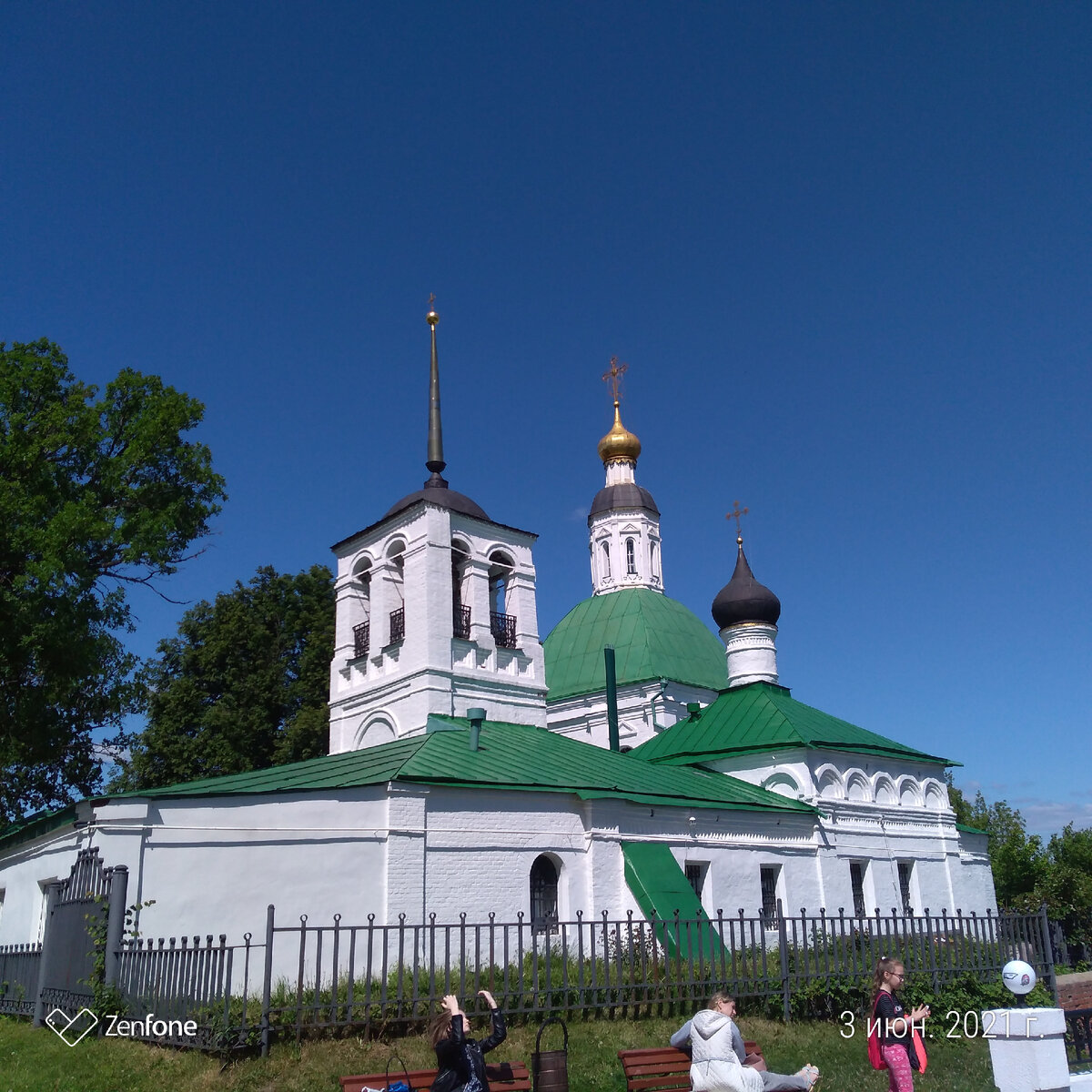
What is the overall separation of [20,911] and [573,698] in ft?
54.9

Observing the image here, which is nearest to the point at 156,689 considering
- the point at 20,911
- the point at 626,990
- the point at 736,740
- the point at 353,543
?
the point at 353,543

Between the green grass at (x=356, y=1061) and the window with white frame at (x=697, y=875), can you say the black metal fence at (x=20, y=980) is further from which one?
the window with white frame at (x=697, y=875)

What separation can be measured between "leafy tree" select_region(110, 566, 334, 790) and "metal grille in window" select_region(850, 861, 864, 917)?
1302cm

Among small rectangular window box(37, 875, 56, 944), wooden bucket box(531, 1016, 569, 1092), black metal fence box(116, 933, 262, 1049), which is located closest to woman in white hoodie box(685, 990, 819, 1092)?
wooden bucket box(531, 1016, 569, 1092)

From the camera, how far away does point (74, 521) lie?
48.9ft

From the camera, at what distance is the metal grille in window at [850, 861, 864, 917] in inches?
839

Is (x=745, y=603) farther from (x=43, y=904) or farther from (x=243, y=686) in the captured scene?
(x=43, y=904)

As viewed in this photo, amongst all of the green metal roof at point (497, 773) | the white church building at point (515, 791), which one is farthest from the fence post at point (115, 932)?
the green metal roof at point (497, 773)

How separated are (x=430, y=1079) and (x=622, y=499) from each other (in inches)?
1085

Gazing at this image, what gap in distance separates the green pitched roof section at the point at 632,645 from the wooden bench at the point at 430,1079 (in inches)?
779

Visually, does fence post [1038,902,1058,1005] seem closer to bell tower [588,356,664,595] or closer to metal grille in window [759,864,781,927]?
metal grille in window [759,864,781,927]

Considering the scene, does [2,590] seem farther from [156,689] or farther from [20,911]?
[156,689]

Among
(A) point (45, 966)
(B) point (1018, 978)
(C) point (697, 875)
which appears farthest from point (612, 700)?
(B) point (1018, 978)

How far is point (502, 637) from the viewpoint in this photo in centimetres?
2128
